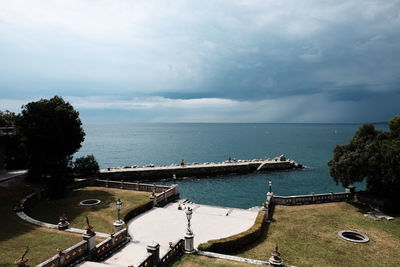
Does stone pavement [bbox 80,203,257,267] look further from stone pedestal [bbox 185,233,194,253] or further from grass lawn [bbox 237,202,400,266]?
grass lawn [bbox 237,202,400,266]

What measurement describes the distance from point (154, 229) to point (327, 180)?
50.3 m

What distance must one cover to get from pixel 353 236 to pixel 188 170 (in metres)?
47.6

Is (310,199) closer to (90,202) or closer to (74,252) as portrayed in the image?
(90,202)

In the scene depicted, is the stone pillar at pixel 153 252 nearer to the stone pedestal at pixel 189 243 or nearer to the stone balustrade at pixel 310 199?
the stone pedestal at pixel 189 243

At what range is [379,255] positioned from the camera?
2023cm

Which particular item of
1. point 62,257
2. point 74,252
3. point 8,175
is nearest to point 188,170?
point 8,175

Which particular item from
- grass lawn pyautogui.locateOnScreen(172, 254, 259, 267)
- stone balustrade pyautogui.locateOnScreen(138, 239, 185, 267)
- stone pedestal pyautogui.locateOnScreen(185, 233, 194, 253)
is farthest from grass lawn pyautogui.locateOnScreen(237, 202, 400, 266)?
stone balustrade pyautogui.locateOnScreen(138, 239, 185, 267)

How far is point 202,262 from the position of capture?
54.7ft

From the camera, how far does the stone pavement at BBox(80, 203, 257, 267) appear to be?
739 inches

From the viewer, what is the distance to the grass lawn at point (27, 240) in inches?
663

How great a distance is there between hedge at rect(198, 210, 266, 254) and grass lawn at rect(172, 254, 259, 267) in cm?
183

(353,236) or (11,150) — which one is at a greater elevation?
(11,150)

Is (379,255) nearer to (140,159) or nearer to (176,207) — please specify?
(176,207)

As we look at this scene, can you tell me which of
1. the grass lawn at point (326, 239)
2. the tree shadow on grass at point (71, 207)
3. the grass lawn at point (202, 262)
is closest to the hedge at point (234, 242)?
the grass lawn at point (326, 239)
